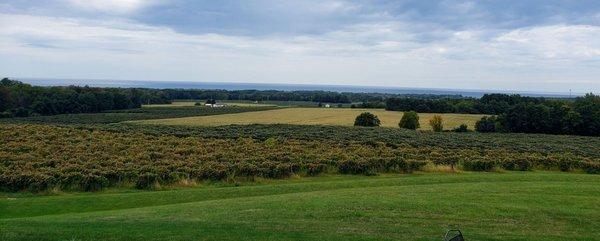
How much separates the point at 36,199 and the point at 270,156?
15.5 metres

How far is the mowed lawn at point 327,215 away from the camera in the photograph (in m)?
12.6

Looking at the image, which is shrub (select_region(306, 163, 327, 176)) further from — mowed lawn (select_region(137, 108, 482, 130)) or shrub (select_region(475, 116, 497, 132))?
shrub (select_region(475, 116, 497, 132))

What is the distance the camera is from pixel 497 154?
3900cm

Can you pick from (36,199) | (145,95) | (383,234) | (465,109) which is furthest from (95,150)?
(145,95)

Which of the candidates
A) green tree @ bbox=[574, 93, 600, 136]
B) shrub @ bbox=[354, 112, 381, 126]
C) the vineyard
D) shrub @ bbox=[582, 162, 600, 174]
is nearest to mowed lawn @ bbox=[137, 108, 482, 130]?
shrub @ bbox=[354, 112, 381, 126]

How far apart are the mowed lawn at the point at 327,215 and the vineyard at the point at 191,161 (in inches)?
141

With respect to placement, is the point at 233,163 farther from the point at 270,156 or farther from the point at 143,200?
the point at 143,200

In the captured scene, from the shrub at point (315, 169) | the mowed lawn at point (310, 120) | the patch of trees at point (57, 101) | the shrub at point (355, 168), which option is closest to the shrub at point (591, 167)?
the shrub at point (355, 168)

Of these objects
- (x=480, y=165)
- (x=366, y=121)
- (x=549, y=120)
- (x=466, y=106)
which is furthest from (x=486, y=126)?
(x=480, y=165)

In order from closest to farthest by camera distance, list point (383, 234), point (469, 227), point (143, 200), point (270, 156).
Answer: point (383, 234) < point (469, 227) < point (143, 200) < point (270, 156)

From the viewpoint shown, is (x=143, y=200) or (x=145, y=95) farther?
(x=145, y=95)

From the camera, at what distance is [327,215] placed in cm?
1514

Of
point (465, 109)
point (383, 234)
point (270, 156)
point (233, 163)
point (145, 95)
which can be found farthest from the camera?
point (145, 95)

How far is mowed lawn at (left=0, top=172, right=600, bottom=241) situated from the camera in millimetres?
12641
